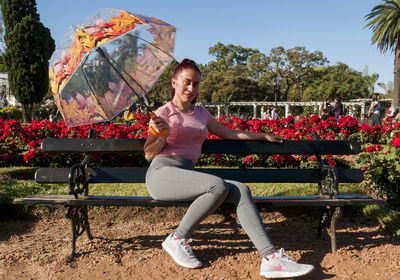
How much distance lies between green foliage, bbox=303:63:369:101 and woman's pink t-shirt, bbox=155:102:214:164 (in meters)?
48.7

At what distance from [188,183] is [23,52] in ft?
83.7

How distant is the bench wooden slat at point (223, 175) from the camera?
3.08 meters

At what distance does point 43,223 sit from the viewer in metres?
3.69

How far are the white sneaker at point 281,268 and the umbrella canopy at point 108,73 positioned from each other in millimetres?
1427

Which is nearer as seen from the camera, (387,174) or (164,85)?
(387,174)

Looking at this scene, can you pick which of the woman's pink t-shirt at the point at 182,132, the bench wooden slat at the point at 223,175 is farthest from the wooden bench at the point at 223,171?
the woman's pink t-shirt at the point at 182,132

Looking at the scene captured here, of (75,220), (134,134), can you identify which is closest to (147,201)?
(75,220)

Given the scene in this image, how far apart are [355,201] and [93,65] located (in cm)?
211

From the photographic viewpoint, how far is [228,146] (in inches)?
125

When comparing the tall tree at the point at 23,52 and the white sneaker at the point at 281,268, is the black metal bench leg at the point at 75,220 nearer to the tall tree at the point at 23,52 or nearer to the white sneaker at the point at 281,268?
the white sneaker at the point at 281,268

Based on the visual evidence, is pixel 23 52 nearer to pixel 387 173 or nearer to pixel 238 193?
pixel 387 173

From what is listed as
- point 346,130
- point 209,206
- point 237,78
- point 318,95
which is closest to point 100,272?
point 209,206

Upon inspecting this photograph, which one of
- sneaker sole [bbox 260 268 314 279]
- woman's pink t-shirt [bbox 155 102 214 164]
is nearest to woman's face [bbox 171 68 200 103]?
woman's pink t-shirt [bbox 155 102 214 164]

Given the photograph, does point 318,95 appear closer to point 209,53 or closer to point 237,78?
point 237,78
